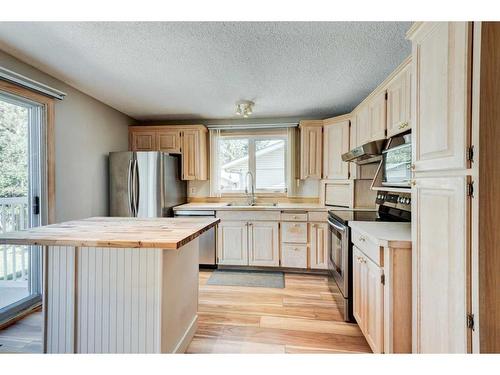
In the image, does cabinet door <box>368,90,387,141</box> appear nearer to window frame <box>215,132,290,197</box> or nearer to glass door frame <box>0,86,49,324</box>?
window frame <box>215,132,290,197</box>

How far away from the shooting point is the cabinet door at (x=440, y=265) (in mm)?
955

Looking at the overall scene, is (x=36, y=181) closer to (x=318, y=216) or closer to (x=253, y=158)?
(x=253, y=158)

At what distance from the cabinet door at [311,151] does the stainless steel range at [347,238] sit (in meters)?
1.05

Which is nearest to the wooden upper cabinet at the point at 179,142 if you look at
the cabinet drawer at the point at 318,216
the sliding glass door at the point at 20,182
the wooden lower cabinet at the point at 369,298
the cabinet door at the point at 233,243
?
the cabinet door at the point at 233,243

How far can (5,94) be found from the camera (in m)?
2.01

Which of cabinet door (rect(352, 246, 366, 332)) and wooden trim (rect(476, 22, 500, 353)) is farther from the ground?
wooden trim (rect(476, 22, 500, 353))

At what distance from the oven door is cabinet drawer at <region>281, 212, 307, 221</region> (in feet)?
2.07

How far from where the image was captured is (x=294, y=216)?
3.24 m

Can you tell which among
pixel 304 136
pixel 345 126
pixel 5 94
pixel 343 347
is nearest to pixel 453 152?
pixel 343 347

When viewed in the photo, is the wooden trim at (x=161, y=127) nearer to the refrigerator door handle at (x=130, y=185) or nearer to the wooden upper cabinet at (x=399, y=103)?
the refrigerator door handle at (x=130, y=185)

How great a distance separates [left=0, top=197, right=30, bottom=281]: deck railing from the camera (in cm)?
232

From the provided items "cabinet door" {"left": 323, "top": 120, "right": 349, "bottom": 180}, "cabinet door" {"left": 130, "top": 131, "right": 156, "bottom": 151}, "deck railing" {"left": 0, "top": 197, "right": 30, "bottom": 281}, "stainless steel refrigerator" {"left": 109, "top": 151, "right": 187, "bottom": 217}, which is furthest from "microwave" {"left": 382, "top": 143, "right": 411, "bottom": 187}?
"deck railing" {"left": 0, "top": 197, "right": 30, "bottom": 281}

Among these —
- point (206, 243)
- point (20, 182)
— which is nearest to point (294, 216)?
point (206, 243)

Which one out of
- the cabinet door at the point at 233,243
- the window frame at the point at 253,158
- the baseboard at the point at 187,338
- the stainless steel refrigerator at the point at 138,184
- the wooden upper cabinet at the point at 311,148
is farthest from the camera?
the window frame at the point at 253,158
